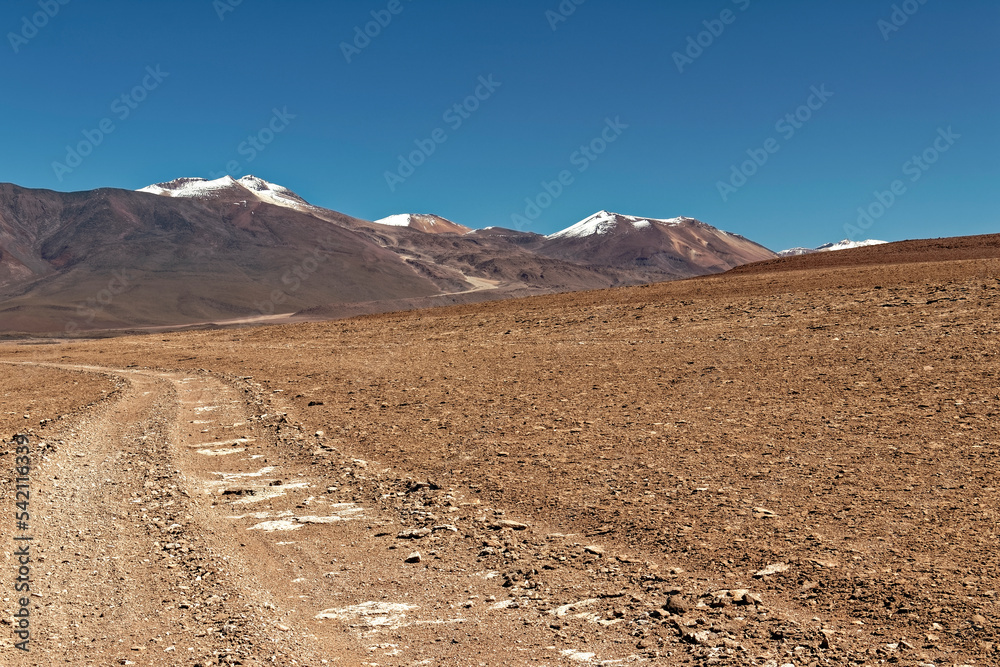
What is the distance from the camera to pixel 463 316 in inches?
1422

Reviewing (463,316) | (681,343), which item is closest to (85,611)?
(681,343)

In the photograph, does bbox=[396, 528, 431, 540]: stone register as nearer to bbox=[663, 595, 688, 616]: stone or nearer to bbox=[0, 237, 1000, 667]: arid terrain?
bbox=[0, 237, 1000, 667]: arid terrain

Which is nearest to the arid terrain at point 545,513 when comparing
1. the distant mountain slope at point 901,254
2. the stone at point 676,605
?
the stone at point 676,605

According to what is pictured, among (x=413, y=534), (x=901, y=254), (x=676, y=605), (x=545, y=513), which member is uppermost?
(x=901, y=254)

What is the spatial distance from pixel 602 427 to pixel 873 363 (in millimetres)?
7084

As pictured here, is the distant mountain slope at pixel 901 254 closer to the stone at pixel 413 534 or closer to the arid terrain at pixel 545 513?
the arid terrain at pixel 545 513

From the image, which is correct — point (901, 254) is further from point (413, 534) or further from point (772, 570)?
point (413, 534)

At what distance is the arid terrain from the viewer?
228 inches

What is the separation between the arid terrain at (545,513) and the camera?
579 centimetres

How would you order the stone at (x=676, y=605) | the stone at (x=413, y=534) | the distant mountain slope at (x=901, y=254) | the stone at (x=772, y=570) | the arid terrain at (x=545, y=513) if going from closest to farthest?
the arid terrain at (x=545, y=513)
the stone at (x=676, y=605)
the stone at (x=772, y=570)
the stone at (x=413, y=534)
the distant mountain slope at (x=901, y=254)

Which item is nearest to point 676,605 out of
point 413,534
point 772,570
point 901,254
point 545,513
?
point 772,570

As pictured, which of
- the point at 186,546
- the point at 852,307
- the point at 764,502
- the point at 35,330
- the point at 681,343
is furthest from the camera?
the point at 35,330

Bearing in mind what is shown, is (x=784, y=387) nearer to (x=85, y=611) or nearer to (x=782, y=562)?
(x=782, y=562)

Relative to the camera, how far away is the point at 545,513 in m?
8.83
